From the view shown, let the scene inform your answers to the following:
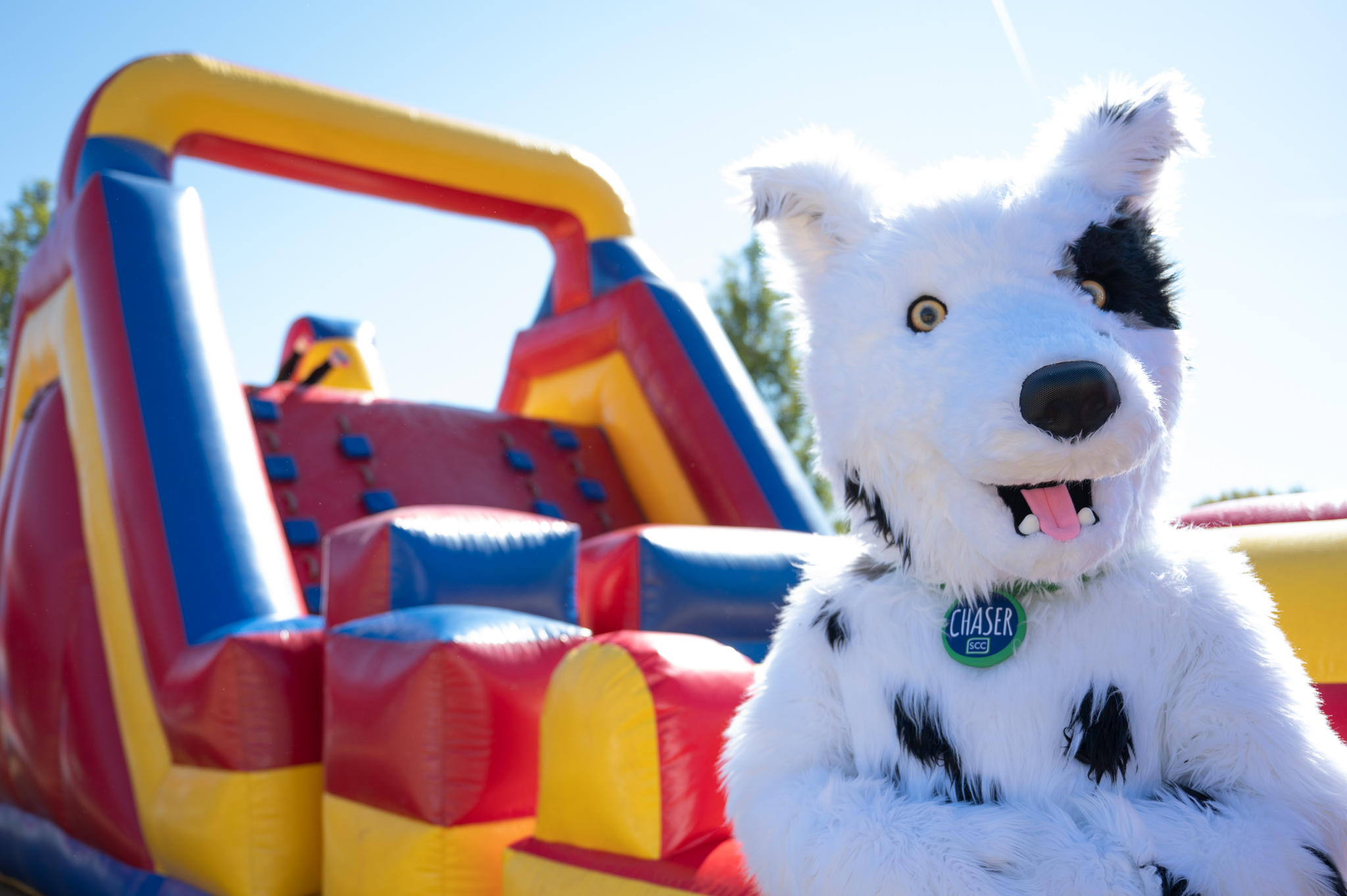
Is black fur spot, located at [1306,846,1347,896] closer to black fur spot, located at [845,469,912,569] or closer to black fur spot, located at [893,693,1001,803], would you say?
black fur spot, located at [893,693,1001,803]

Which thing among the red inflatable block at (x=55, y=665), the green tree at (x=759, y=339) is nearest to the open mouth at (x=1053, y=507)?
the red inflatable block at (x=55, y=665)

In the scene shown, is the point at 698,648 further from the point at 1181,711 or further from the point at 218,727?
the point at 218,727

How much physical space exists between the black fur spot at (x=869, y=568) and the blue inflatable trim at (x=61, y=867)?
1.57 m

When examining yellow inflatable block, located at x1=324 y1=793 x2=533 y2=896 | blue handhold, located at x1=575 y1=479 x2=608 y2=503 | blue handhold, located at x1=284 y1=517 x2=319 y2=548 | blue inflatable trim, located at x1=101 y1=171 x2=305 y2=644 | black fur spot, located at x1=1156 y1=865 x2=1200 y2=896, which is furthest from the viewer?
blue handhold, located at x1=575 y1=479 x2=608 y2=503

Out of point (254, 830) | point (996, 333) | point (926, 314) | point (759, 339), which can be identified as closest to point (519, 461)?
point (254, 830)

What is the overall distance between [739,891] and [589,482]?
227 cm

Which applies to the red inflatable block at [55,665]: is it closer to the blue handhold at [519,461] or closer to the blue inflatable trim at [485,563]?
the blue inflatable trim at [485,563]

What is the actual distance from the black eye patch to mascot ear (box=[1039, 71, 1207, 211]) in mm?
72

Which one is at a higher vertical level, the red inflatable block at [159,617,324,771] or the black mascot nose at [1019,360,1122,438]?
the black mascot nose at [1019,360,1122,438]

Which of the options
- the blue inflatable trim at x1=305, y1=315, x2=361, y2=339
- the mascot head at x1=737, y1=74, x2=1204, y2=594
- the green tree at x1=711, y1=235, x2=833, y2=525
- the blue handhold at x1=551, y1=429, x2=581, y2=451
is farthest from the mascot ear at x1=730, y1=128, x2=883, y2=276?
the green tree at x1=711, y1=235, x2=833, y2=525

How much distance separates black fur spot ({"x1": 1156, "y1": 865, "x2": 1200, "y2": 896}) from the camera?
0.82 metres

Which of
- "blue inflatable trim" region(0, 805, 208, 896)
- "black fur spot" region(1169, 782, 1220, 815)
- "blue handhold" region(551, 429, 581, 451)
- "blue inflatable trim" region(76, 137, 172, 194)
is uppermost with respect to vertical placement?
"blue inflatable trim" region(76, 137, 172, 194)

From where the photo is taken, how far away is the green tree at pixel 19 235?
13.7 meters

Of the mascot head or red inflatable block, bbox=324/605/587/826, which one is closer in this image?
the mascot head
